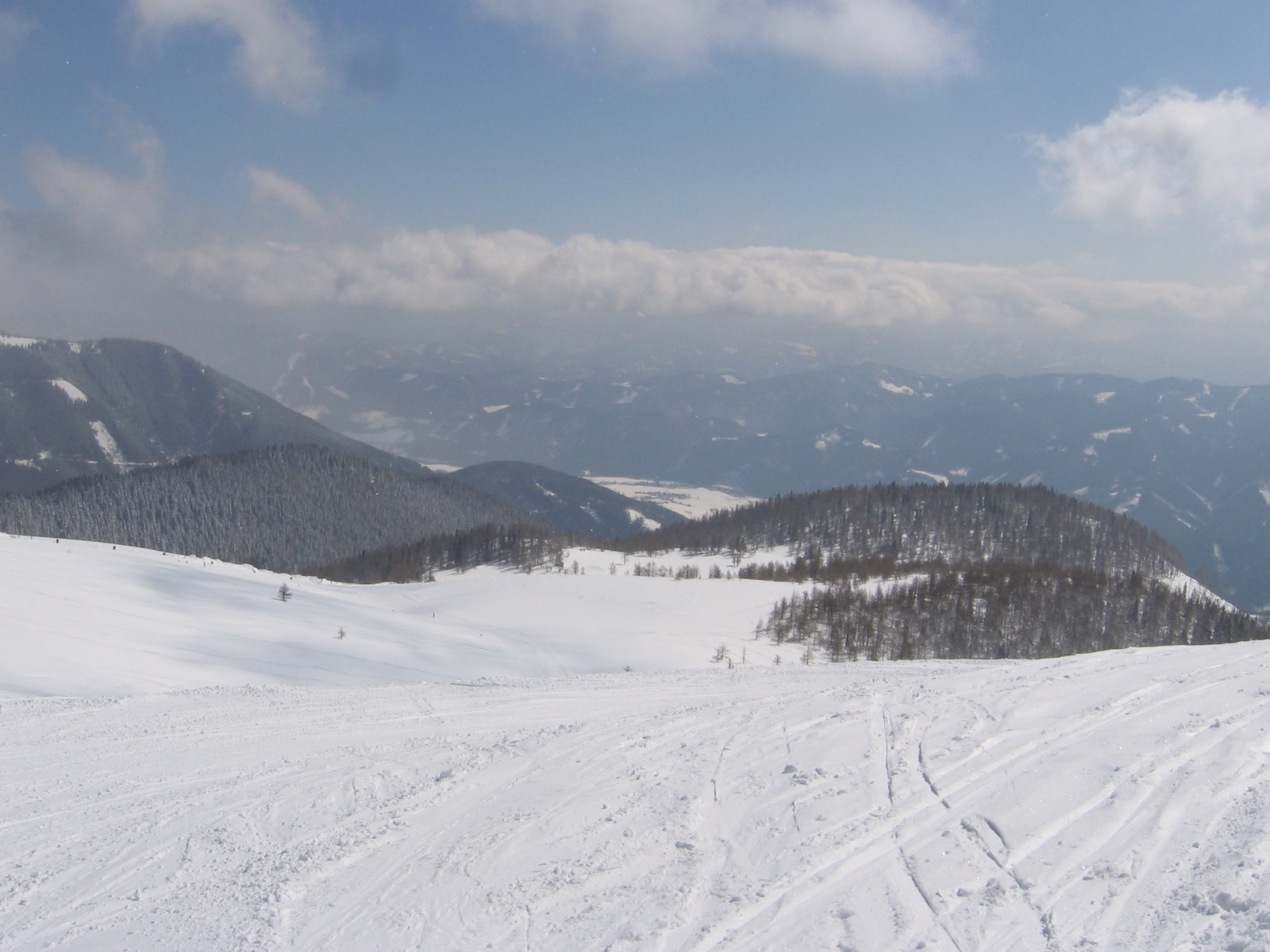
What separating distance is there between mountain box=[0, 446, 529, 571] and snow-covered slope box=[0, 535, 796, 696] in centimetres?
9875

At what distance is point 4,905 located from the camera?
7.38m

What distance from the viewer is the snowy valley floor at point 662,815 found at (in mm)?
6598

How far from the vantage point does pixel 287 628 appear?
28.7 metres

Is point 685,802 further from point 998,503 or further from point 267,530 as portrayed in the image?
point 267,530

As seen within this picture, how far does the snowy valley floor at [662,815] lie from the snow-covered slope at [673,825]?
1.6 inches

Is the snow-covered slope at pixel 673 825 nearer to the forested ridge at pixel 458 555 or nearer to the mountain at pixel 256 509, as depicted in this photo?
the forested ridge at pixel 458 555

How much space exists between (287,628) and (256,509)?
13395 cm

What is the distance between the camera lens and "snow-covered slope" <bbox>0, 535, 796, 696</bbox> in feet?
69.6

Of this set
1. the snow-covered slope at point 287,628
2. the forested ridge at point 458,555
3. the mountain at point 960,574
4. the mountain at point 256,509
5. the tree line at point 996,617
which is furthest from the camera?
the mountain at point 256,509

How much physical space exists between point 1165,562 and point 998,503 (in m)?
22.2

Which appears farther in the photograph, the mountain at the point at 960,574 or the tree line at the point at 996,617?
the mountain at the point at 960,574

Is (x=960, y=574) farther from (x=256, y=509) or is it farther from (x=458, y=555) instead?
(x=256, y=509)

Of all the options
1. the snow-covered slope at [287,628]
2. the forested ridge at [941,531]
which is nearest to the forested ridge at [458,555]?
the forested ridge at [941,531]

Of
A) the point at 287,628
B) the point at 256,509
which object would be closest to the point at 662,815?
the point at 287,628
